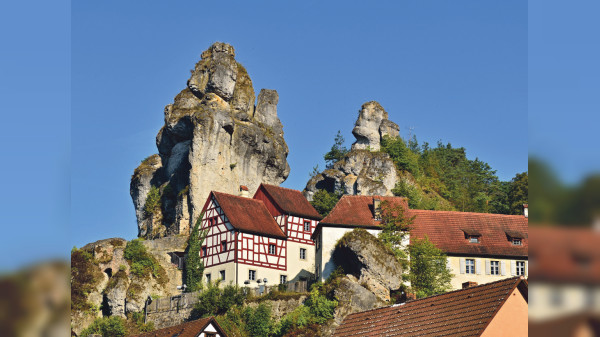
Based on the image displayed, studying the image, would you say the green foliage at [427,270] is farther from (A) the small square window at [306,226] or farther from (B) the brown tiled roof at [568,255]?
(B) the brown tiled roof at [568,255]

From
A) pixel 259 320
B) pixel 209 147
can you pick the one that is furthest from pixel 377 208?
pixel 209 147

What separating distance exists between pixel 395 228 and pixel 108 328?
62.2 feet

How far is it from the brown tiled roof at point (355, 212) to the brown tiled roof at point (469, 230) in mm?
2082

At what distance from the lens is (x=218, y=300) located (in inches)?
2080

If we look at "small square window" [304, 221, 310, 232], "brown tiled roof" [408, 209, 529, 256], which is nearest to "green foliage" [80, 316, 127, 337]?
"small square window" [304, 221, 310, 232]

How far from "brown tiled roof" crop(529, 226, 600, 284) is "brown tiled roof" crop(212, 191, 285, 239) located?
5602 centimetres

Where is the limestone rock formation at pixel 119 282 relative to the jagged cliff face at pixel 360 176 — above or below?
below

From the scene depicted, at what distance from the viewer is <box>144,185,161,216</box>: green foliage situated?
7188 cm

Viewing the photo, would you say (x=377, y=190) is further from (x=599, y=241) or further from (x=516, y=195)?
(x=599, y=241)

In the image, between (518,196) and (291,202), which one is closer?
(291,202)

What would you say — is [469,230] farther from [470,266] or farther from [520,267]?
[520,267]

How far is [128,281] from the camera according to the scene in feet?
192

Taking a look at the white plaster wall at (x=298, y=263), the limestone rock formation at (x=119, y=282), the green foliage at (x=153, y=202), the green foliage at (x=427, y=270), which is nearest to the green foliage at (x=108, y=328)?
the limestone rock formation at (x=119, y=282)

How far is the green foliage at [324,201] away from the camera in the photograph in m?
70.5
